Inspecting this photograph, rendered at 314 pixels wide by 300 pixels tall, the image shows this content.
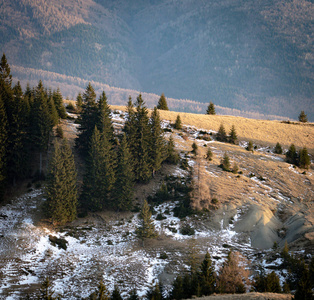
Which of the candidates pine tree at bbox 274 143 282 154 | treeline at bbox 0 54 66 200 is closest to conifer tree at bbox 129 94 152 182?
treeline at bbox 0 54 66 200

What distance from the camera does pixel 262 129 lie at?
85312 millimetres

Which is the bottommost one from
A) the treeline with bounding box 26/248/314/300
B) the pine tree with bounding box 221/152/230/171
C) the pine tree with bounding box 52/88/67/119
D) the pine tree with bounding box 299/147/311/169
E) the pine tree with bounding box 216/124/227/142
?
the treeline with bounding box 26/248/314/300

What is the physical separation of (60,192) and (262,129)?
5952 centimetres

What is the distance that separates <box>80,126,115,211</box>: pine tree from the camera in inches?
2002

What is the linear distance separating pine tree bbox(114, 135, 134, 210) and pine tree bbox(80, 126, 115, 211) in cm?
113

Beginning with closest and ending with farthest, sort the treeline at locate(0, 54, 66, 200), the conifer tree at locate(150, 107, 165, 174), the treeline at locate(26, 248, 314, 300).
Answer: the treeline at locate(26, 248, 314, 300), the treeline at locate(0, 54, 66, 200), the conifer tree at locate(150, 107, 165, 174)

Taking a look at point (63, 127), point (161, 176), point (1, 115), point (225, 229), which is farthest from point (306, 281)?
point (63, 127)

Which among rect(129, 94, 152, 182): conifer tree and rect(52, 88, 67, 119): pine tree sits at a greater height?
rect(52, 88, 67, 119): pine tree

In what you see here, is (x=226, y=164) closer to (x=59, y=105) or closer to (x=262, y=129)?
(x=262, y=129)

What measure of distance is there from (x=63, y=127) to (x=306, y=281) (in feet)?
187

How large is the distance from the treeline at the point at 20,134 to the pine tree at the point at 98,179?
387 inches

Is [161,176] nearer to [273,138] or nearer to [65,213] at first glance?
[65,213]

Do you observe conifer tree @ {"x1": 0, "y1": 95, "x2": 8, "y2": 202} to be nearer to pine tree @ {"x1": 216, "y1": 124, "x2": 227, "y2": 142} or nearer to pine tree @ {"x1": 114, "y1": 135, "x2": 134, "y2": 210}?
pine tree @ {"x1": 114, "y1": 135, "x2": 134, "y2": 210}

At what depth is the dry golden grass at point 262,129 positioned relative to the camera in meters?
78.5
